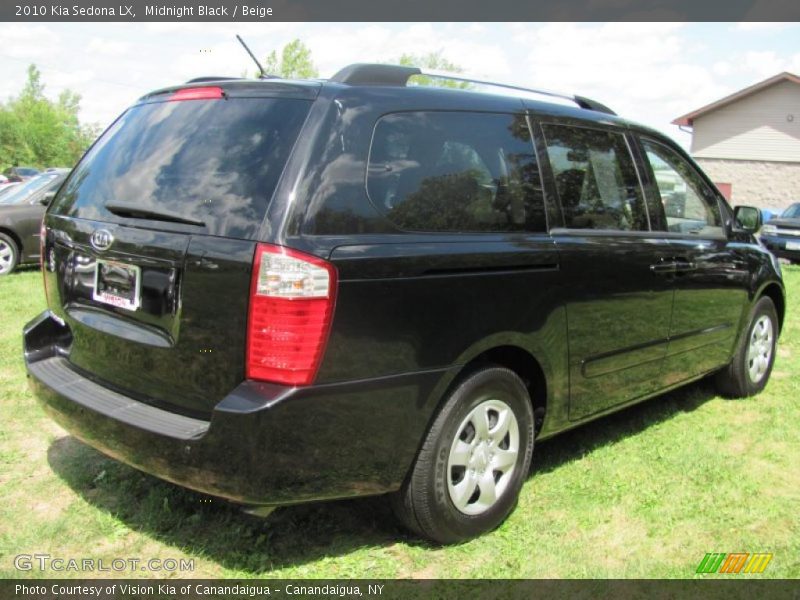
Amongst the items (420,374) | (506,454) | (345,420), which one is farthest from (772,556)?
(345,420)

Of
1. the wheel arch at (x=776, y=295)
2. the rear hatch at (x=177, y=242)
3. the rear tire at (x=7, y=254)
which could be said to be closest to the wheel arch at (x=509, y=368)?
the rear hatch at (x=177, y=242)

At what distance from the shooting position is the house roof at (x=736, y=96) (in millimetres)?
31759

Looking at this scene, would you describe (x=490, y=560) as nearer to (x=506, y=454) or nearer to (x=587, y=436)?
(x=506, y=454)

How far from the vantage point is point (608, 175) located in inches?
153

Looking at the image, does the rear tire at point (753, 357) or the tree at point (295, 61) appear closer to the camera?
the rear tire at point (753, 357)

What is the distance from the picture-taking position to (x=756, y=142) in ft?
110

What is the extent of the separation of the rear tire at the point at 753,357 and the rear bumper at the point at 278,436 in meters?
3.20

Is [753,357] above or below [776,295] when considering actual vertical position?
below

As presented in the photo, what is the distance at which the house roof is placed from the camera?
31759 millimetres

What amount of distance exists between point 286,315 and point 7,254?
9.40m
